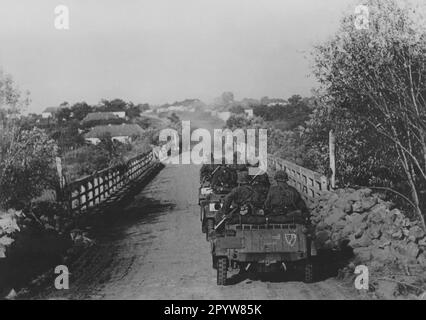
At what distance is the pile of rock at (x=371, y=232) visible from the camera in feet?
30.2

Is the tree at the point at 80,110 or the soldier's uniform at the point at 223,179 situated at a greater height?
the soldier's uniform at the point at 223,179

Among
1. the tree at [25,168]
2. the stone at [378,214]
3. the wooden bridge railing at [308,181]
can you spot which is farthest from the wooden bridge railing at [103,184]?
the stone at [378,214]

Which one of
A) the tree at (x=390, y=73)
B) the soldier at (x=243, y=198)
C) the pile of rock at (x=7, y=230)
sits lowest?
the pile of rock at (x=7, y=230)

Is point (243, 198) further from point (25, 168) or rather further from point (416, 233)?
point (25, 168)

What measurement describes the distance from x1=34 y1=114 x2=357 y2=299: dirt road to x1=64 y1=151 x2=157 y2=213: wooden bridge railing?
3.25 feet

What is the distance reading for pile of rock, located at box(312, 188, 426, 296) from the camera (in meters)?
9.22

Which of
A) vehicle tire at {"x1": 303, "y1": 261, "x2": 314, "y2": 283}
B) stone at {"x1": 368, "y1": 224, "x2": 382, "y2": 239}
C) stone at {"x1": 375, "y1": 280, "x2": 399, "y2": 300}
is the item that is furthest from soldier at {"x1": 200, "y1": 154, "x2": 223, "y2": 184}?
stone at {"x1": 375, "y1": 280, "x2": 399, "y2": 300}

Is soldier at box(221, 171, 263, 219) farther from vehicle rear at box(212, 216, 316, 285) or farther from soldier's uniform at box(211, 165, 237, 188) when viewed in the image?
soldier's uniform at box(211, 165, 237, 188)

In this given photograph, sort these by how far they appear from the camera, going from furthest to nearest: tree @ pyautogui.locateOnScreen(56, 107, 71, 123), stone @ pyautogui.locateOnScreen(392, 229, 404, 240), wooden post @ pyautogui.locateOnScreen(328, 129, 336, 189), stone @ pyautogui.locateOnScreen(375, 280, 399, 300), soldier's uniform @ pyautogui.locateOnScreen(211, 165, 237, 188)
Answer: tree @ pyautogui.locateOnScreen(56, 107, 71, 123) < wooden post @ pyautogui.locateOnScreen(328, 129, 336, 189) < soldier's uniform @ pyautogui.locateOnScreen(211, 165, 237, 188) < stone @ pyautogui.locateOnScreen(392, 229, 404, 240) < stone @ pyautogui.locateOnScreen(375, 280, 399, 300)

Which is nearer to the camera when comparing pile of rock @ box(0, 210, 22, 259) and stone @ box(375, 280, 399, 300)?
stone @ box(375, 280, 399, 300)

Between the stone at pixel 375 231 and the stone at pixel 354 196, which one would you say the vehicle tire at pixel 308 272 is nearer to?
the stone at pixel 375 231

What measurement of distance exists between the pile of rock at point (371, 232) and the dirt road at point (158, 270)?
1355mm
